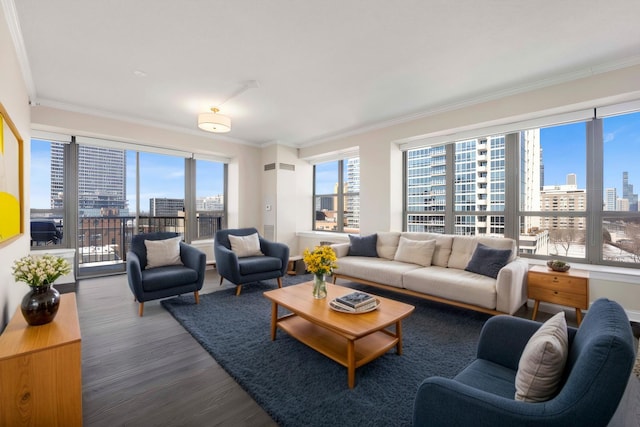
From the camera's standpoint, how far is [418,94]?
3.66 metres

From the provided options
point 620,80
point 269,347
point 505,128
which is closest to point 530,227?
point 505,128

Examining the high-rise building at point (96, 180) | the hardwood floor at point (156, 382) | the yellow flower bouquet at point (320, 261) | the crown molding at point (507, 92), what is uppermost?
the crown molding at point (507, 92)

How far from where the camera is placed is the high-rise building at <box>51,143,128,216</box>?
14.7ft

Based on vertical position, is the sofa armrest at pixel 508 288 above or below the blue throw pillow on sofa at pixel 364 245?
below

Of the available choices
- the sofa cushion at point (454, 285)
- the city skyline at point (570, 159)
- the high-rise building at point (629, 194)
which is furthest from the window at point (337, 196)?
the high-rise building at point (629, 194)

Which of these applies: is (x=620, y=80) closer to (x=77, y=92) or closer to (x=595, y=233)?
(x=595, y=233)

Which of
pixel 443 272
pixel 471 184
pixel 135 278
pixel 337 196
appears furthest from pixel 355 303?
pixel 337 196

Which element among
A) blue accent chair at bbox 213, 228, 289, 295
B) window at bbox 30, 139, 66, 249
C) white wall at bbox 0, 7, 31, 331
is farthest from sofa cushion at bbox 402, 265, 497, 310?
window at bbox 30, 139, 66, 249

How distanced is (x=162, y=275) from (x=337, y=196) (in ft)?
12.3

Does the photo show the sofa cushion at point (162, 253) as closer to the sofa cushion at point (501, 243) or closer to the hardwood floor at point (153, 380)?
the hardwood floor at point (153, 380)

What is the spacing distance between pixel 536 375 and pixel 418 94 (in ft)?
11.1

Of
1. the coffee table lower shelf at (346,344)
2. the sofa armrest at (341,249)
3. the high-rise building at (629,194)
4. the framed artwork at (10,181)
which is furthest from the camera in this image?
the sofa armrest at (341,249)

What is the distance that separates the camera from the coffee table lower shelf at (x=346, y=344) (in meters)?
1.98

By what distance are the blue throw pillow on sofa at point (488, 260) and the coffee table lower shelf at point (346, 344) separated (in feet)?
5.05
